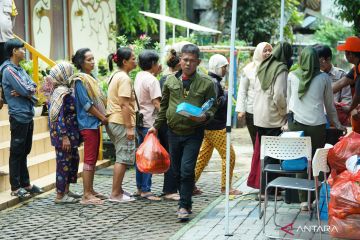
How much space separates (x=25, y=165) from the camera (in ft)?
29.3

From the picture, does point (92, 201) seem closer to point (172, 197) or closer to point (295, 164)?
point (172, 197)

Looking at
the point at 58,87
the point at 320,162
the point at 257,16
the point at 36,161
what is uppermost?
the point at 257,16

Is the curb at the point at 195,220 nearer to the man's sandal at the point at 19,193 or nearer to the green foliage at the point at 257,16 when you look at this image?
the man's sandal at the point at 19,193

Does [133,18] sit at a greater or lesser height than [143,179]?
greater

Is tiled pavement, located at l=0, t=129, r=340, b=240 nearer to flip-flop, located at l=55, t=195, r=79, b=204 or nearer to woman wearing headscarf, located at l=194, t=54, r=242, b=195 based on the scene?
flip-flop, located at l=55, t=195, r=79, b=204

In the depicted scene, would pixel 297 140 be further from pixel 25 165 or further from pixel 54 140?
pixel 25 165

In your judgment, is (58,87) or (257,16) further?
(257,16)

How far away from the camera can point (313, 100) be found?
7.81 m

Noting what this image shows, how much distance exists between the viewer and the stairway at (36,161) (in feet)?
29.6

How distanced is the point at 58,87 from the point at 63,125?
0.47 meters

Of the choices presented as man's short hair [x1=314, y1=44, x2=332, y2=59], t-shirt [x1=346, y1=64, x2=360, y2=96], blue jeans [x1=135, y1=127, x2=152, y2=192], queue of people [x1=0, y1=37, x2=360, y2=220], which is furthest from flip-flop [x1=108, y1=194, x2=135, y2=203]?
t-shirt [x1=346, y1=64, x2=360, y2=96]

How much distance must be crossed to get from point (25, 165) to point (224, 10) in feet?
52.0

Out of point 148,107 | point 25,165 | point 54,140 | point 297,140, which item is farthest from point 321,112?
point 25,165

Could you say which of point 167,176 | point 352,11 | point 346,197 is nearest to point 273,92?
point 167,176
